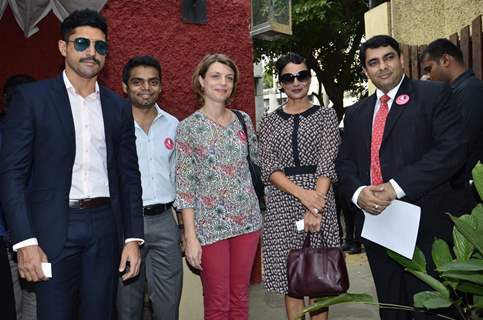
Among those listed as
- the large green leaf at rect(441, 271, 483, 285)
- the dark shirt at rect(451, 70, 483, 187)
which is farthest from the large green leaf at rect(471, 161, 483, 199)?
the dark shirt at rect(451, 70, 483, 187)

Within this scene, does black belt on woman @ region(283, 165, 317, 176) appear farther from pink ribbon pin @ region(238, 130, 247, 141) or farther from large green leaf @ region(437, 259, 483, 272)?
large green leaf @ region(437, 259, 483, 272)

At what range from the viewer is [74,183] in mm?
2959

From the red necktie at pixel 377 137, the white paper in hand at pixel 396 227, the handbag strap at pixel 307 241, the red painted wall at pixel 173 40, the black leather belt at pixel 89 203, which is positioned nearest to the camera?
the black leather belt at pixel 89 203

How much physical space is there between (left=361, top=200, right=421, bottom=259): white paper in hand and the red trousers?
0.83m

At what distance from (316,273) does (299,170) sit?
0.70 metres

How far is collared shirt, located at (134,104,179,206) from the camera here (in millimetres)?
3857

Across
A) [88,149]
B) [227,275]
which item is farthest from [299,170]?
[88,149]

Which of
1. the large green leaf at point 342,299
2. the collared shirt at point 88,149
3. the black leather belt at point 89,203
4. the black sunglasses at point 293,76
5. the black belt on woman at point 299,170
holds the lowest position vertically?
the large green leaf at point 342,299

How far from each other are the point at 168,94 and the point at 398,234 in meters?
3.02

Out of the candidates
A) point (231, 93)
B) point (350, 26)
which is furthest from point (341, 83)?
point (231, 93)

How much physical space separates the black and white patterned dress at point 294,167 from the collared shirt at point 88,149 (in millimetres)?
1244

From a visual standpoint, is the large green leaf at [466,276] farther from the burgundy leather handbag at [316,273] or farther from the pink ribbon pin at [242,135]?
the pink ribbon pin at [242,135]

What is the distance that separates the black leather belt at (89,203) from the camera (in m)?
2.94

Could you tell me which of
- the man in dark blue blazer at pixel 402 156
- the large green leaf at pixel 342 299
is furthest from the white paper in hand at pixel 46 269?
the man in dark blue blazer at pixel 402 156
